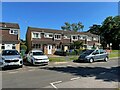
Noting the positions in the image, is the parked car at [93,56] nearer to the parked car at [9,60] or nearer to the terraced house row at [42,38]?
the parked car at [9,60]

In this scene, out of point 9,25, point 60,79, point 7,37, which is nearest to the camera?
point 60,79

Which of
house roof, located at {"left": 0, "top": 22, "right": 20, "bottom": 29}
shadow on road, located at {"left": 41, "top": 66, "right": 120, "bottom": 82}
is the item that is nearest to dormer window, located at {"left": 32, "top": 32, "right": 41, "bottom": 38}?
house roof, located at {"left": 0, "top": 22, "right": 20, "bottom": 29}

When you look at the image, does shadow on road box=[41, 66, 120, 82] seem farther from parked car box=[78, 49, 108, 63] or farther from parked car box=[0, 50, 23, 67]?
parked car box=[78, 49, 108, 63]

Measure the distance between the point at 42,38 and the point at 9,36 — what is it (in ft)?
31.4

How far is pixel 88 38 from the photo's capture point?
5766 centimetres

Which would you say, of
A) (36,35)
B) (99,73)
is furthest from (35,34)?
(99,73)

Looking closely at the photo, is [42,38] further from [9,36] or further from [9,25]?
[9,36]

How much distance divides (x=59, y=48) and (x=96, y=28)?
43.0 metres

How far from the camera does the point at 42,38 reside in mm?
46250

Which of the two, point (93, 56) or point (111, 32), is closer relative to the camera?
point (93, 56)

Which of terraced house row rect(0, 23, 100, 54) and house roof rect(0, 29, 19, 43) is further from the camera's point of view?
terraced house row rect(0, 23, 100, 54)

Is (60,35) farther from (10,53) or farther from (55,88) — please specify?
(55,88)

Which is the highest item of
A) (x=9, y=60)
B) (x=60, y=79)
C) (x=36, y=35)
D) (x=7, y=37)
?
(x=36, y=35)

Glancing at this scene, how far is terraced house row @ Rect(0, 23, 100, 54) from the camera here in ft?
125
